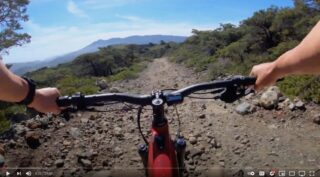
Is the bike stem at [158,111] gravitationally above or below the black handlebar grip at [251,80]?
below

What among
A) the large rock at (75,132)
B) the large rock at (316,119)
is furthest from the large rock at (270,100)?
the large rock at (75,132)

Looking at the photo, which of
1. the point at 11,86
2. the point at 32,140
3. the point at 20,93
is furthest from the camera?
the point at 32,140

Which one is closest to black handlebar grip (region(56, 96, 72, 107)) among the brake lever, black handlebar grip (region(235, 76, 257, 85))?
the brake lever

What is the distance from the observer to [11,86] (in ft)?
5.39

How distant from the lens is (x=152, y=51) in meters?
83.9

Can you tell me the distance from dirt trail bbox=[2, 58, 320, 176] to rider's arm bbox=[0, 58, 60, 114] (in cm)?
250

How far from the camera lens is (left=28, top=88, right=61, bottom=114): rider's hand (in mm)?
1884

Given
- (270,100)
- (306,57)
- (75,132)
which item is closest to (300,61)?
(306,57)

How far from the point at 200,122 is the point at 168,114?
89 cm

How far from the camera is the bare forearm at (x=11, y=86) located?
157 centimetres

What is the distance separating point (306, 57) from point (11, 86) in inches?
49.3

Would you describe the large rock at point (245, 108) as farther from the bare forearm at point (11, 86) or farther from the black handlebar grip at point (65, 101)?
the bare forearm at point (11, 86)

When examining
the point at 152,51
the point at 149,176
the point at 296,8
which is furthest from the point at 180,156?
the point at 152,51

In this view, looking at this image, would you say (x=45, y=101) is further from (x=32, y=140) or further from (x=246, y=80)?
(x=32, y=140)
